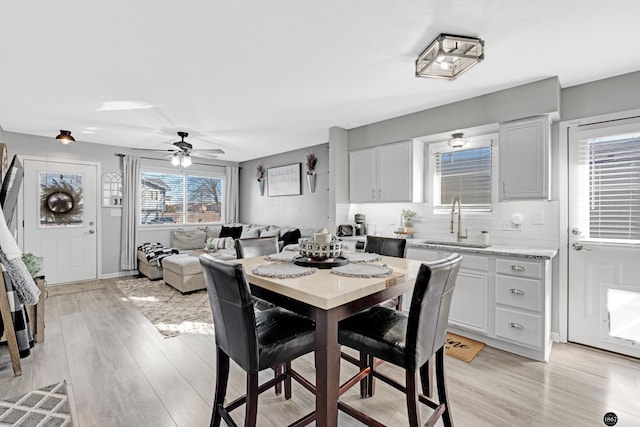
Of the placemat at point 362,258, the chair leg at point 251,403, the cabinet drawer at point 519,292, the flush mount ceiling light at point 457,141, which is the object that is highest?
the flush mount ceiling light at point 457,141

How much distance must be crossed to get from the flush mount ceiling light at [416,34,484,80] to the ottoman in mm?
3955

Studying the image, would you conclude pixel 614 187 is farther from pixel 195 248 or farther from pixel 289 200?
pixel 195 248

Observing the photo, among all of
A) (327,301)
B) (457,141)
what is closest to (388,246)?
(327,301)

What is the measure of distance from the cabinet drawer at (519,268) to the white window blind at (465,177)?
32.8 inches

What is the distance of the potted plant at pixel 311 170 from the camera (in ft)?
17.8

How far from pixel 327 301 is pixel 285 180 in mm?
5030

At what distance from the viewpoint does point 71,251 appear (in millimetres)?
5152

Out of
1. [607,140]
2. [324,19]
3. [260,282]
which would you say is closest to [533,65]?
[607,140]

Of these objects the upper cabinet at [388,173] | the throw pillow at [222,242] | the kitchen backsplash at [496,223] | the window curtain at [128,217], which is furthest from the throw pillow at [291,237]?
the window curtain at [128,217]

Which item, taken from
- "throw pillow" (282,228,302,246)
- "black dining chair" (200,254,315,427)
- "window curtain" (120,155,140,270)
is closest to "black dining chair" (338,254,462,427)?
"black dining chair" (200,254,315,427)

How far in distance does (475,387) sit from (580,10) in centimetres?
254

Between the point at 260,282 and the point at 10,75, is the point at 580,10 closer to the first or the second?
the point at 260,282

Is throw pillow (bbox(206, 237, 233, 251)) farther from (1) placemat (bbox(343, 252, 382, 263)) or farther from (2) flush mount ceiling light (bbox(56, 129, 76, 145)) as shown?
(1) placemat (bbox(343, 252, 382, 263))

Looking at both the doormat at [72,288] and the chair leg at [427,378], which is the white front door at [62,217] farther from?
the chair leg at [427,378]
